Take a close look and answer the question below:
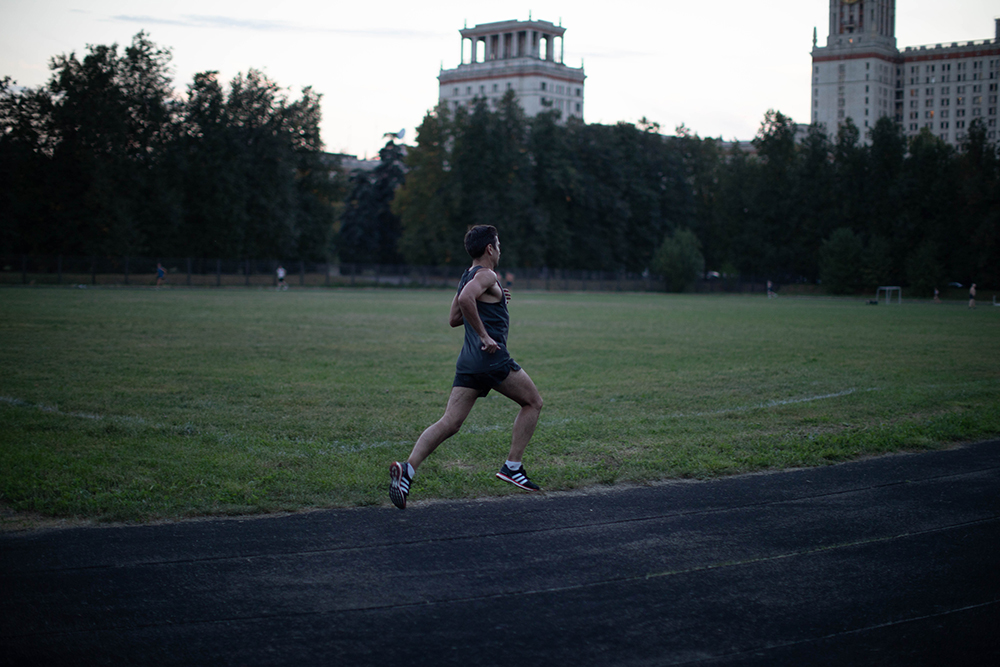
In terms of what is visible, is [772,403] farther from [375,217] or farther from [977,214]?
[375,217]

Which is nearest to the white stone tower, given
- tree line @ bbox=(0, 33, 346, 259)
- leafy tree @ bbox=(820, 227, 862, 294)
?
leafy tree @ bbox=(820, 227, 862, 294)

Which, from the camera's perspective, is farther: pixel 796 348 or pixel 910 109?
pixel 910 109

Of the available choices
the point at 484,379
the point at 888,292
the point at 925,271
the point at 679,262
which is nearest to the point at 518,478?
the point at 484,379

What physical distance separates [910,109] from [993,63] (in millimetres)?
17579

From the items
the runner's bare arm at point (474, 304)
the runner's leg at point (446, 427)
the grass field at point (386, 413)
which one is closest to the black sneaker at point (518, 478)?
the grass field at point (386, 413)

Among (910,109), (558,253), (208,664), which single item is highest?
(910,109)

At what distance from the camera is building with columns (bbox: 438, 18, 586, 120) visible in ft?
538

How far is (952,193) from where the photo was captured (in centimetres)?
7225

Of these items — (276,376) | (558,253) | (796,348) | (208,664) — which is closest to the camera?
(208,664)

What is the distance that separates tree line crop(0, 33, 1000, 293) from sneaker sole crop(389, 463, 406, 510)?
2404 inches

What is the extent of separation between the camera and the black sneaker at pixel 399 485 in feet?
19.4

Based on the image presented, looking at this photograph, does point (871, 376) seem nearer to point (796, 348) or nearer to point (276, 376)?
point (796, 348)

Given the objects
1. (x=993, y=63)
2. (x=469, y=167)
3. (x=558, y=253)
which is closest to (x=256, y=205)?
(x=469, y=167)

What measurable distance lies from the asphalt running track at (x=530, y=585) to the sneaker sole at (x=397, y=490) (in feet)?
0.31
